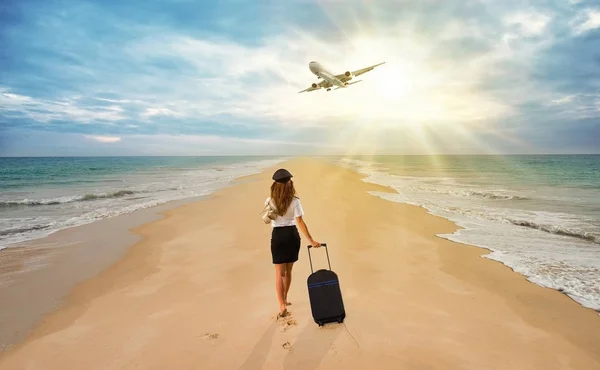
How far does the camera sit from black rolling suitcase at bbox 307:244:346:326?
4.77 m

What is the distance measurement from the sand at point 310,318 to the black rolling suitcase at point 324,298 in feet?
0.59

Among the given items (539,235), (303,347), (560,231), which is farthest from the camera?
(560,231)

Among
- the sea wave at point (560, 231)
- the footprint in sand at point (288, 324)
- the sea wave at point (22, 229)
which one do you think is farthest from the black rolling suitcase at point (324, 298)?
the sea wave at point (22, 229)

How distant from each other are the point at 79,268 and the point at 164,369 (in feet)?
17.6

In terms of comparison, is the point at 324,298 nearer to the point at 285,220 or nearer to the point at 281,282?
the point at 281,282

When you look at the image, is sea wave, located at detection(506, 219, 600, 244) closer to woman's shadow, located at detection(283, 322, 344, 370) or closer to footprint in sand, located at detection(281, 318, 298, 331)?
woman's shadow, located at detection(283, 322, 344, 370)

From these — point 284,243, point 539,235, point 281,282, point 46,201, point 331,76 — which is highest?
point 331,76

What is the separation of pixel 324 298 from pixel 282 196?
1706mm

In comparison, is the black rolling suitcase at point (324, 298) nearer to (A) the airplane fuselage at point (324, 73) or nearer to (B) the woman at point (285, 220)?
(B) the woman at point (285, 220)

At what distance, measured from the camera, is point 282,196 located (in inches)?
186

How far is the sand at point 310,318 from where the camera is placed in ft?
13.7

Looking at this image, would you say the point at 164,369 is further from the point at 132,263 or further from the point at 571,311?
the point at 571,311

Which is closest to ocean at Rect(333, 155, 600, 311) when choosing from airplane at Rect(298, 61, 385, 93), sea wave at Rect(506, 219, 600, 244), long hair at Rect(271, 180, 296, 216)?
sea wave at Rect(506, 219, 600, 244)

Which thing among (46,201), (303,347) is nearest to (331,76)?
(46,201)
